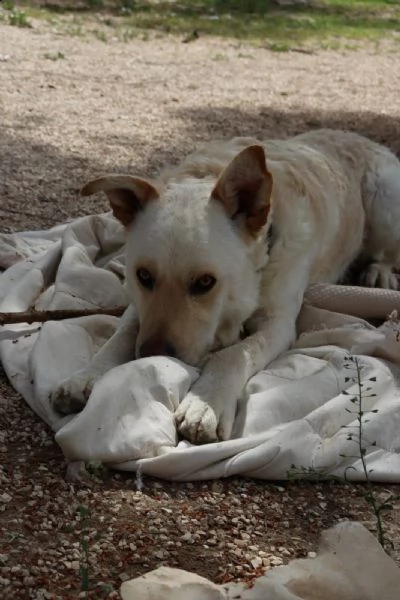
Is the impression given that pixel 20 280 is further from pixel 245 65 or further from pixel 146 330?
pixel 245 65

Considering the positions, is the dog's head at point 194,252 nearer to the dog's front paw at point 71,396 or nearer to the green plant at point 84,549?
the dog's front paw at point 71,396

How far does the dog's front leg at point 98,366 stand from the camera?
12.5ft

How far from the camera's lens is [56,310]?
461cm

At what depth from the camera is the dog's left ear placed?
4.00m

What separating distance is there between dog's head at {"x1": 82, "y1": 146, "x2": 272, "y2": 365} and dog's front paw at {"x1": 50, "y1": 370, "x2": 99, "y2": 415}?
273 mm

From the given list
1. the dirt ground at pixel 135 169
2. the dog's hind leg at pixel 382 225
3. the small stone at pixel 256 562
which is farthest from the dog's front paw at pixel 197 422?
the dog's hind leg at pixel 382 225

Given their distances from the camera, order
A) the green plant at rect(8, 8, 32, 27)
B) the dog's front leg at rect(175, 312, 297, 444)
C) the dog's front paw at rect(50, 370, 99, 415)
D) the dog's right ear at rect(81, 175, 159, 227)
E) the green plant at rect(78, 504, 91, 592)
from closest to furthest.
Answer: the green plant at rect(78, 504, 91, 592) → the dog's front leg at rect(175, 312, 297, 444) → the dog's front paw at rect(50, 370, 99, 415) → the dog's right ear at rect(81, 175, 159, 227) → the green plant at rect(8, 8, 32, 27)

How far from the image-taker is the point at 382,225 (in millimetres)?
5730

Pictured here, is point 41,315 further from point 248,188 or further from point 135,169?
point 135,169

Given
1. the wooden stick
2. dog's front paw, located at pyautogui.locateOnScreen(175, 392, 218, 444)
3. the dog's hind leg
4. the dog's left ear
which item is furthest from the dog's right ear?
the dog's hind leg

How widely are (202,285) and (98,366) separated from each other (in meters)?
0.55

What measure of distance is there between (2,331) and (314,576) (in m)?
2.37

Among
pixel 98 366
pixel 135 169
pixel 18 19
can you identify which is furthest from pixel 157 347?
pixel 18 19

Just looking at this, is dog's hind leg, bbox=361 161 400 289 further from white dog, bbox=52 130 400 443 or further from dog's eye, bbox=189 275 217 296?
dog's eye, bbox=189 275 217 296
